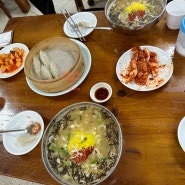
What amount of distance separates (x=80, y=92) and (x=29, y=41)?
29.8 inches

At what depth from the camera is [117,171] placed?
3.73ft

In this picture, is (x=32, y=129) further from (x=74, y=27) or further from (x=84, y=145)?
(x=74, y=27)

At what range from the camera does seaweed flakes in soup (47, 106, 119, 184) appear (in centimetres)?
113

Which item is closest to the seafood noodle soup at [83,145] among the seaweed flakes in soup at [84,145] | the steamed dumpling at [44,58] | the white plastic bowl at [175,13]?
the seaweed flakes in soup at [84,145]

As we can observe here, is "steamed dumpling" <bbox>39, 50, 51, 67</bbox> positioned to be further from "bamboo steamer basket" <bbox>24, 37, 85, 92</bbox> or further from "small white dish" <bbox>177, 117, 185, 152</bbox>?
"small white dish" <bbox>177, 117, 185, 152</bbox>

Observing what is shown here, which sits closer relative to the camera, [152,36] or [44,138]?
[44,138]

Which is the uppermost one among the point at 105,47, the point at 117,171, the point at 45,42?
the point at 45,42

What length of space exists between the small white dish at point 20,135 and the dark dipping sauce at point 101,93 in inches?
15.0

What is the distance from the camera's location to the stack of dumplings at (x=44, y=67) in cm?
150

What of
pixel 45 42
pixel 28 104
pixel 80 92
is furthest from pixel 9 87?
pixel 80 92

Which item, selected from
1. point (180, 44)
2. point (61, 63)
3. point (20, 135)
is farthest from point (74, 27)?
point (20, 135)

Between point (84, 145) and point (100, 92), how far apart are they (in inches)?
15.0

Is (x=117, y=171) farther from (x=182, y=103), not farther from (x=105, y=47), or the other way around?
(x=105, y=47)

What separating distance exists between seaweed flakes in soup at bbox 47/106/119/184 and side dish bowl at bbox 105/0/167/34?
0.64 m
